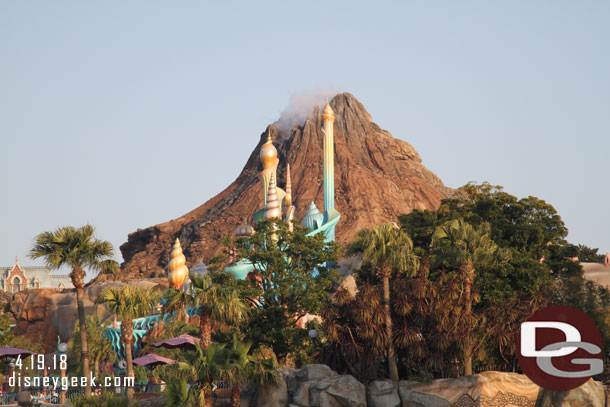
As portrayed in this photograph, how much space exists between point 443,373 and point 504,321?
3222mm

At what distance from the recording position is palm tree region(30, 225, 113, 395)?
3133 cm

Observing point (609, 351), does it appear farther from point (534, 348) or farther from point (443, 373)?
point (443, 373)

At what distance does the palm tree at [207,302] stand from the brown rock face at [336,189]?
72.9 meters

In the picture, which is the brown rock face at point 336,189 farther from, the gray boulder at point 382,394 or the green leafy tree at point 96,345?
the gray boulder at point 382,394

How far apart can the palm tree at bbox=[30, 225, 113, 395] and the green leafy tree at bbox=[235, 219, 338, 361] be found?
272 inches

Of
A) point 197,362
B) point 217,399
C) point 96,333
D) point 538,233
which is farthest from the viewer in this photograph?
point 96,333

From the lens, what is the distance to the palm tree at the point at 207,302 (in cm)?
2822

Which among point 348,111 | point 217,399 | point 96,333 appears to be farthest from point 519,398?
point 348,111

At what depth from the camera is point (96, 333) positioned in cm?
4978

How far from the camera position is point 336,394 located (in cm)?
3080

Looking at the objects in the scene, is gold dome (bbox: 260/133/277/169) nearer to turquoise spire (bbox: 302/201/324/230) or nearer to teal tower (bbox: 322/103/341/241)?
teal tower (bbox: 322/103/341/241)

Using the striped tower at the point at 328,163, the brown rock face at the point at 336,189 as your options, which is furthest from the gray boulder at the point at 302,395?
the brown rock face at the point at 336,189

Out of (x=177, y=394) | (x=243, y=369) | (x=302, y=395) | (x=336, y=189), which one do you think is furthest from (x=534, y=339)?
(x=336, y=189)

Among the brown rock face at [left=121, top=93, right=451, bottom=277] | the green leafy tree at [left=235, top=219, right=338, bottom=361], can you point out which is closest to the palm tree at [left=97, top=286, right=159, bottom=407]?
the green leafy tree at [left=235, top=219, right=338, bottom=361]
